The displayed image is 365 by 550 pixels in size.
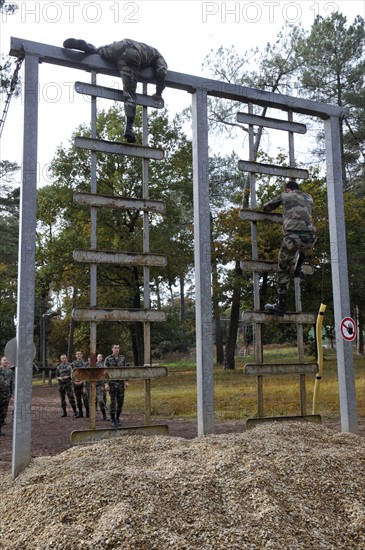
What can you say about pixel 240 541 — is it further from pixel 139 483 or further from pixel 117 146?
pixel 117 146

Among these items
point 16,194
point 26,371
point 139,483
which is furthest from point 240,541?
point 16,194

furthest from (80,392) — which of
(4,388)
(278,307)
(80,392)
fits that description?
(278,307)

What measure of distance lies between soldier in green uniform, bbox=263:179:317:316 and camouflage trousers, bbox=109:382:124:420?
611cm

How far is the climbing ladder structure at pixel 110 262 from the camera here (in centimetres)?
638

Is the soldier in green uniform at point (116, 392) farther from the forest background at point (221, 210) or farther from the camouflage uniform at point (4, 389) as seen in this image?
the forest background at point (221, 210)

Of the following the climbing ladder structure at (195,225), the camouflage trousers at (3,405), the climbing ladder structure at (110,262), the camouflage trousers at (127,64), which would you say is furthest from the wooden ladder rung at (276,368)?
the camouflage trousers at (3,405)

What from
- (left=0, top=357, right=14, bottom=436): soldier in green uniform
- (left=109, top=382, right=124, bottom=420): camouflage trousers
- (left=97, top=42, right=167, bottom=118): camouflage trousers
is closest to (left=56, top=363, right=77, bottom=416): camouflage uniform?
(left=0, top=357, right=14, bottom=436): soldier in green uniform

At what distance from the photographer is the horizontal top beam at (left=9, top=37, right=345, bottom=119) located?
6.62 meters

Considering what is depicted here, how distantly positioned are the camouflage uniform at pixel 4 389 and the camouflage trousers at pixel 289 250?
317 inches

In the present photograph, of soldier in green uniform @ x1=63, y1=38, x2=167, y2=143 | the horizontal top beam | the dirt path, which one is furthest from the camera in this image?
the dirt path

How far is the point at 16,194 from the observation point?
42562 mm

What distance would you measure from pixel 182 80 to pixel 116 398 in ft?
25.1

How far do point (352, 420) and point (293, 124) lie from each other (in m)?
4.24

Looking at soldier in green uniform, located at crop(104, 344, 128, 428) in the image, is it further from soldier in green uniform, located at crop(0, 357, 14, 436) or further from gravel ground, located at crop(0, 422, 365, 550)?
gravel ground, located at crop(0, 422, 365, 550)
